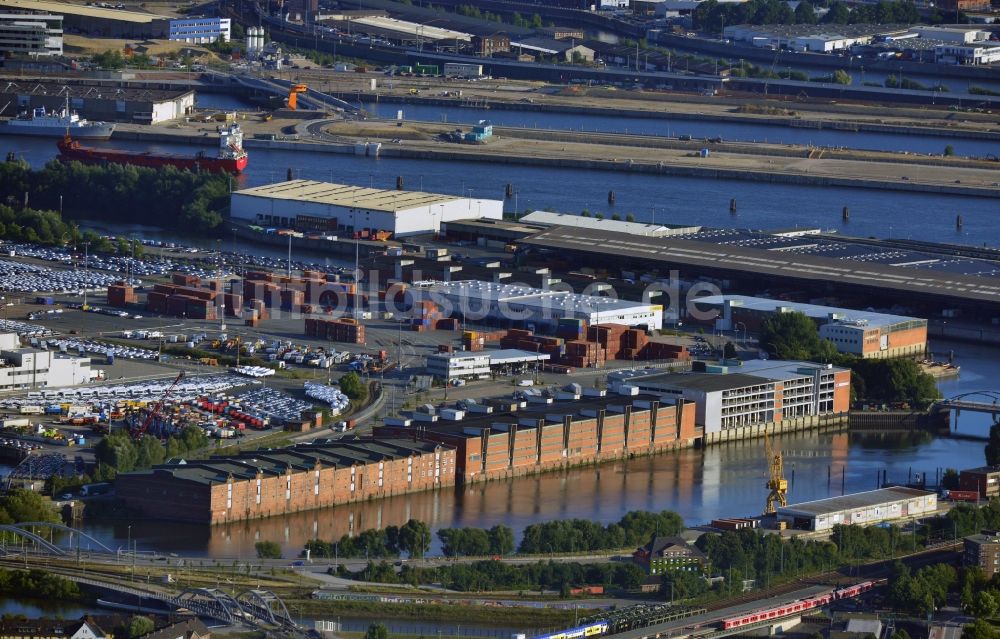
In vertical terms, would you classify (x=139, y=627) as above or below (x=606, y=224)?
above

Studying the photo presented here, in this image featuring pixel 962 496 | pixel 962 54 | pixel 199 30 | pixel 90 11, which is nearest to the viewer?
pixel 962 496

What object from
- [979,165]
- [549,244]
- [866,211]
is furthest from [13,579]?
[979,165]

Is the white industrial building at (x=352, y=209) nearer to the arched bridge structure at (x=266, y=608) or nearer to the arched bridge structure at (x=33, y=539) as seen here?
the arched bridge structure at (x=33, y=539)

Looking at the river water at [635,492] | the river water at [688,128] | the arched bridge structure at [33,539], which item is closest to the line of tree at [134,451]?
the river water at [635,492]

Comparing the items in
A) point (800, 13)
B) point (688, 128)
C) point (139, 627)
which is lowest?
point (688, 128)

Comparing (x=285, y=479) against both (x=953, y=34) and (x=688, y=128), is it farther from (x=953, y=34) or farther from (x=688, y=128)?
(x=953, y=34)

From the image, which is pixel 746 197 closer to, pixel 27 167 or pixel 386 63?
pixel 27 167

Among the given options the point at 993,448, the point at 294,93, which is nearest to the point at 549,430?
the point at 993,448
